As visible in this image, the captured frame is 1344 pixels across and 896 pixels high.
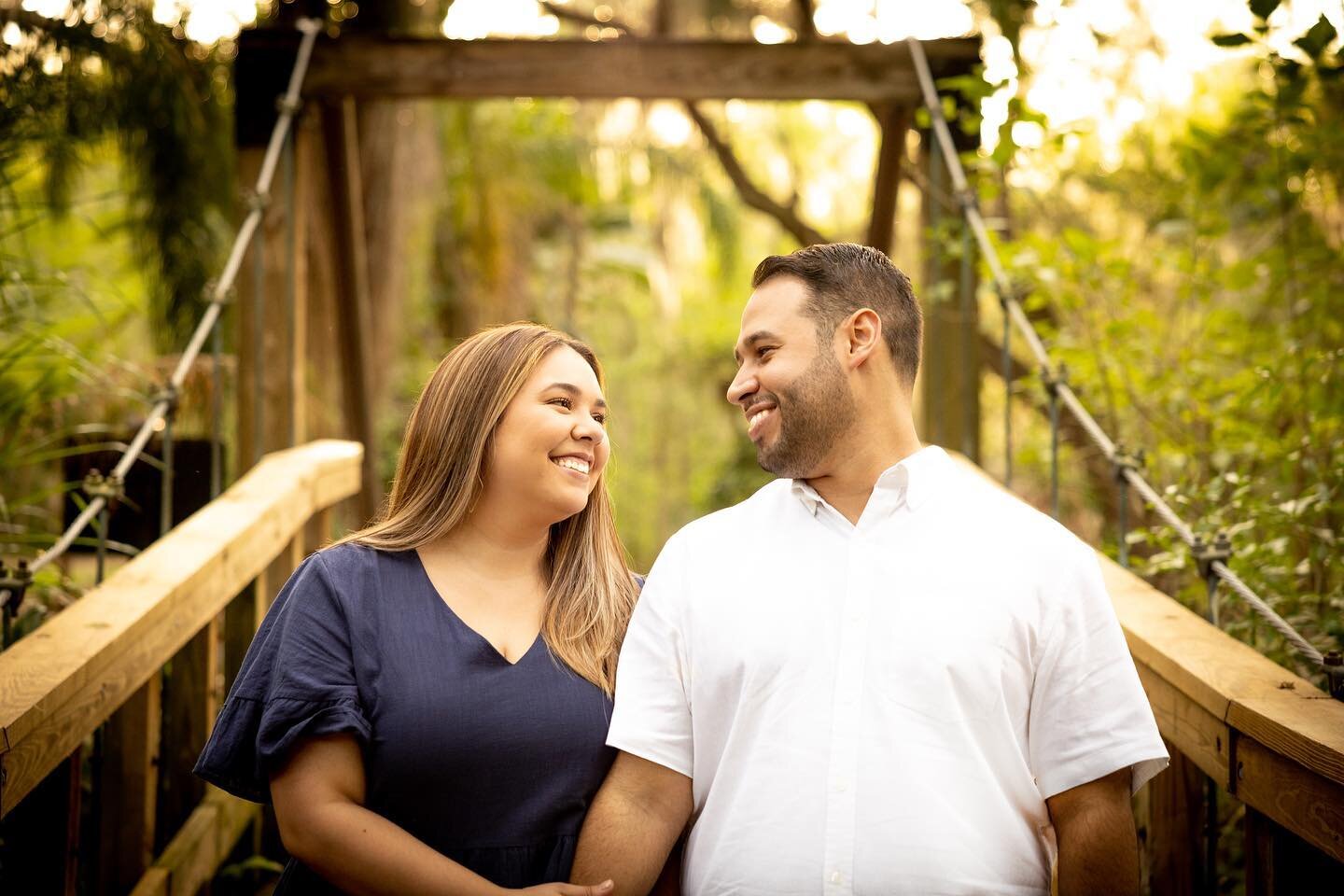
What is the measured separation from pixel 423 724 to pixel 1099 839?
37.0 inches

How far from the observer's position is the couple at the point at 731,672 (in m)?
1.62

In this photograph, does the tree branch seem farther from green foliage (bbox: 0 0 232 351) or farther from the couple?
the couple

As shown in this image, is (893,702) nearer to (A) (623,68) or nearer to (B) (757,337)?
(B) (757,337)

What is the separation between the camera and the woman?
172 centimetres

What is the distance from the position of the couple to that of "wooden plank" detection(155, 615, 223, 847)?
3.04ft

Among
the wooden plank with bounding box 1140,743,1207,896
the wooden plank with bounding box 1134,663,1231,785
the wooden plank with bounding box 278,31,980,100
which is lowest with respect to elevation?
the wooden plank with bounding box 1140,743,1207,896

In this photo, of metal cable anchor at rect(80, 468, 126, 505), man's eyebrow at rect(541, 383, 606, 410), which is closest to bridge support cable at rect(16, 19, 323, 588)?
metal cable anchor at rect(80, 468, 126, 505)

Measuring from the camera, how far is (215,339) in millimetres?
3180

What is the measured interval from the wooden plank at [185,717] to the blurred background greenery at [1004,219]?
345mm

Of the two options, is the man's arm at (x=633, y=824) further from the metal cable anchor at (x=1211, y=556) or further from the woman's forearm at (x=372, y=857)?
the metal cable anchor at (x=1211, y=556)

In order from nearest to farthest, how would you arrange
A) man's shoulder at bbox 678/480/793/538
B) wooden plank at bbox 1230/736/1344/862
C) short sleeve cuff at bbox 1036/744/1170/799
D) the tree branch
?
1. wooden plank at bbox 1230/736/1344/862
2. short sleeve cuff at bbox 1036/744/1170/799
3. man's shoulder at bbox 678/480/793/538
4. the tree branch

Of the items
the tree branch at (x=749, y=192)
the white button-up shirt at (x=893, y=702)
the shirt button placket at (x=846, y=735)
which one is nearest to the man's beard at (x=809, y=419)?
the white button-up shirt at (x=893, y=702)

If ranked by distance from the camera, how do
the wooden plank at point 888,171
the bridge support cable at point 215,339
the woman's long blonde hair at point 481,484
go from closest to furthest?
the woman's long blonde hair at point 481,484, the bridge support cable at point 215,339, the wooden plank at point 888,171

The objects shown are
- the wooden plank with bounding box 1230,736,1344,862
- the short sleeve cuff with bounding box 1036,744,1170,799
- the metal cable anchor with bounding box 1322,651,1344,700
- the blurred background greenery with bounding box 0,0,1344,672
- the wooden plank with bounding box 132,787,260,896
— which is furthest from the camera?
the blurred background greenery with bounding box 0,0,1344,672
